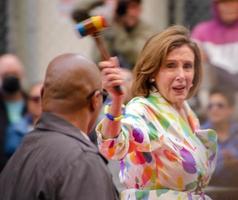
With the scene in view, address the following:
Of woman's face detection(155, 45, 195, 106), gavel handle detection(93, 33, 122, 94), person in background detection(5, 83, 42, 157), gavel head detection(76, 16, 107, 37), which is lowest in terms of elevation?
person in background detection(5, 83, 42, 157)

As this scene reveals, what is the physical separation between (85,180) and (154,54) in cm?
111

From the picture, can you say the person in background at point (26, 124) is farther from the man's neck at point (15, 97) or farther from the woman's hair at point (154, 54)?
the woman's hair at point (154, 54)

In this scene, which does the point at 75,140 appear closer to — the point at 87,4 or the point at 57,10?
the point at 87,4

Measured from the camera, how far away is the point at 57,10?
1152cm

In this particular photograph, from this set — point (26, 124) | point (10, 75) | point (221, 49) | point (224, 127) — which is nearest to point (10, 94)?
point (10, 75)

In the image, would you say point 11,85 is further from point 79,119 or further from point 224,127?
point 79,119

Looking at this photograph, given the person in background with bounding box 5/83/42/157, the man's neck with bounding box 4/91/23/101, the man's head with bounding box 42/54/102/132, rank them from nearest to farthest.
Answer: the man's head with bounding box 42/54/102/132 < the person in background with bounding box 5/83/42/157 < the man's neck with bounding box 4/91/23/101

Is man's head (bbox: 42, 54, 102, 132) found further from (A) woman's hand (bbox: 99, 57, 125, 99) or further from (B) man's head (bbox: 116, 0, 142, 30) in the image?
(B) man's head (bbox: 116, 0, 142, 30)

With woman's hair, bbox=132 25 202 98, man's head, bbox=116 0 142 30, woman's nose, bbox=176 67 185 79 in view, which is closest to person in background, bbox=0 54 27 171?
man's head, bbox=116 0 142 30

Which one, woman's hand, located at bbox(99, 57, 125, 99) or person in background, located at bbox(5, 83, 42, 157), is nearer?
woman's hand, located at bbox(99, 57, 125, 99)

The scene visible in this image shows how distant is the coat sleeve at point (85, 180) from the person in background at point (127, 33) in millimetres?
4422

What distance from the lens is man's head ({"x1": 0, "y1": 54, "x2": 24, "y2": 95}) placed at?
9.63 meters

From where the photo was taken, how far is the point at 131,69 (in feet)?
30.3

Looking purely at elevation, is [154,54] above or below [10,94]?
above
